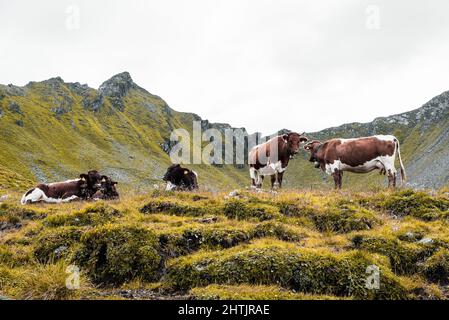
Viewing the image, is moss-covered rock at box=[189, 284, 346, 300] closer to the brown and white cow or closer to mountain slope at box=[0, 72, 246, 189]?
Result: the brown and white cow

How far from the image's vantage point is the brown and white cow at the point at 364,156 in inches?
784

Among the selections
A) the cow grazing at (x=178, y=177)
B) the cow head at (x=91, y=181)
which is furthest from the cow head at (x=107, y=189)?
the cow grazing at (x=178, y=177)

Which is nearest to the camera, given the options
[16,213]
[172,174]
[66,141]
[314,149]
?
[16,213]

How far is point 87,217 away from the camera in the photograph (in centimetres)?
1282

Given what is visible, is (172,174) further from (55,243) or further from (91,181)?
(55,243)

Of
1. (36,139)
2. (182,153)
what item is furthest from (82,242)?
(182,153)

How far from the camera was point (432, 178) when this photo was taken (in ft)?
389

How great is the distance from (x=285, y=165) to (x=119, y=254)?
1512 cm

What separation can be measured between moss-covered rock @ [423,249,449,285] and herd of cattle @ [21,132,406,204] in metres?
9.92

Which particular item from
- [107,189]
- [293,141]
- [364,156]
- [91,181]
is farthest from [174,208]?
[364,156]

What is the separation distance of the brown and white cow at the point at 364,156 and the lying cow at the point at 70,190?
13.3 m

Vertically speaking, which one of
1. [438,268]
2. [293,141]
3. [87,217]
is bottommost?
[438,268]

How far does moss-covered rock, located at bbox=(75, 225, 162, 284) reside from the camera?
9.51 metres

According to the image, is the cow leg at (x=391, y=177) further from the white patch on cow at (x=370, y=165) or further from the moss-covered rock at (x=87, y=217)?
the moss-covered rock at (x=87, y=217)
